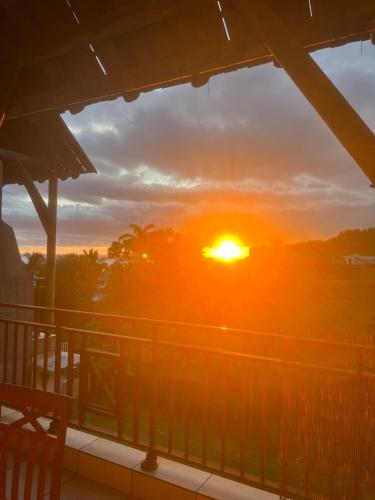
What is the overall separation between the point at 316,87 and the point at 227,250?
83.1 feet

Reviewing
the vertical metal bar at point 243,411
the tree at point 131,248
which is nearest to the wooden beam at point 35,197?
the vertical metal bar at point 243,411

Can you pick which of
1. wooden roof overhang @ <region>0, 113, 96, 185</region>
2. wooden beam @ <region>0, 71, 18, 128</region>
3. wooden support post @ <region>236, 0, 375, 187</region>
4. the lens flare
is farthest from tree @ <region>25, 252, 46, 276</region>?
wooden support post @ <region>236, 0, 375, 187</region>

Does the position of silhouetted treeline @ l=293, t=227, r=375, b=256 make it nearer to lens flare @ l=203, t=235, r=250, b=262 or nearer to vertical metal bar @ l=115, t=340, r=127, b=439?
lens flare @ l=203, t=235, r=250, b=262

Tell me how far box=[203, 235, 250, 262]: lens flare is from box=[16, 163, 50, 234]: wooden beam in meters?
14.6

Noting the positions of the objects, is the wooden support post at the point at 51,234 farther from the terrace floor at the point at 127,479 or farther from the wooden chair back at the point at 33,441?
the wooden chair back at the point at 33,441

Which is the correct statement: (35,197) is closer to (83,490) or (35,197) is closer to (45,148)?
(45,148)

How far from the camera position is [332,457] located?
2.23m

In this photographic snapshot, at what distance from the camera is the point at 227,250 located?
2692 cm

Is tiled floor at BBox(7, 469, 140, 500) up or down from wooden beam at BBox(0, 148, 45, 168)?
down

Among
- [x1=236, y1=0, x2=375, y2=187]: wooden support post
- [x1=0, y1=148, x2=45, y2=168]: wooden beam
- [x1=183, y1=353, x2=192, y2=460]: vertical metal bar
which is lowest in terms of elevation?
[x1=183, y1=353, x2=192, y2=460]: vertical metal bar

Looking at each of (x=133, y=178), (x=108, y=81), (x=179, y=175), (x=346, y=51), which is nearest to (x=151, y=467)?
(x=108, y=81)

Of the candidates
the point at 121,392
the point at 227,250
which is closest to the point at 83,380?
the point at 121,392

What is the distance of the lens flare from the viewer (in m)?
23.7

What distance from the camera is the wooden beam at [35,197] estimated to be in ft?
29.0
